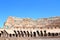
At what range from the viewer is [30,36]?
2903cm

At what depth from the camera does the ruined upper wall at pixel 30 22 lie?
48938 mm

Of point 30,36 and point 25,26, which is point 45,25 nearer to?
point 25,26

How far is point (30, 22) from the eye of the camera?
170ft

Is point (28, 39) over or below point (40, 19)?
below

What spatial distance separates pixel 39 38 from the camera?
27844 millimetres

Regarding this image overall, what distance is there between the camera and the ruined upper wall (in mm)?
48938

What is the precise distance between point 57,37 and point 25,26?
23.7 metres

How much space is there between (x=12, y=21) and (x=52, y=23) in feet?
35.4

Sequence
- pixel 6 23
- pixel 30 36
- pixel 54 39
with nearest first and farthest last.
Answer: pixel 54 39, pixel 30 36, pixel 6 23

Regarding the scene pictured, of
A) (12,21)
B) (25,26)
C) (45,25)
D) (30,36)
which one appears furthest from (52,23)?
(30,36)

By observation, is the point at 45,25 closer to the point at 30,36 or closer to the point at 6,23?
the point at 6,23

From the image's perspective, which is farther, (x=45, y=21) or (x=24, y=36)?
(x=45, y=21)

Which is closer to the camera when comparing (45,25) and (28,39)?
(28,39)

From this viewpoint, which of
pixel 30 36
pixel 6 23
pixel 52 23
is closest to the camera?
pixel 30 36
